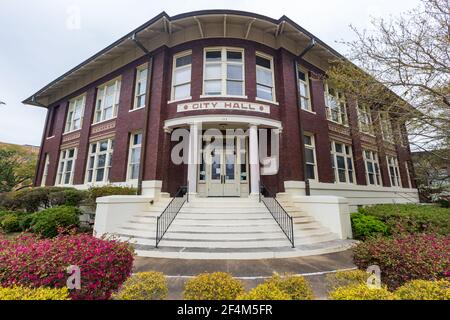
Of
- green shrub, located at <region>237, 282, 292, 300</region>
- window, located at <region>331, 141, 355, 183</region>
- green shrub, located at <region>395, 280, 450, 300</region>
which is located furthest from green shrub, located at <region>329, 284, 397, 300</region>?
window, located at <region>331, 141, 355, 183</region>

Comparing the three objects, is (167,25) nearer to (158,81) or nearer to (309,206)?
(158,81)

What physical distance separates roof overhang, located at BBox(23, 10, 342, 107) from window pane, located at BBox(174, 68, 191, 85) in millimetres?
1564

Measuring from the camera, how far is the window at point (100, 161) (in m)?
12.4

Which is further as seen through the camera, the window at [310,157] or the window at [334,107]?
the window at [334,107]

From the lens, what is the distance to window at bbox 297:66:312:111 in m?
12.0

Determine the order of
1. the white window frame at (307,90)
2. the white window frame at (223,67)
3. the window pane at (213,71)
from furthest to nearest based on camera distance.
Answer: the white window frame at (307,90), the window pane at (213,71), the white window frame at (223,67)

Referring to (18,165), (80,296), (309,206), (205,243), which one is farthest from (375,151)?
(18,165)

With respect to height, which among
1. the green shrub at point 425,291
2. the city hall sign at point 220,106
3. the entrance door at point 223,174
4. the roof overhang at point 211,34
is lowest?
the green shrub at point 425,291

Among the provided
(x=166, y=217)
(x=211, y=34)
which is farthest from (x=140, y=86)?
(x=166, y=217)

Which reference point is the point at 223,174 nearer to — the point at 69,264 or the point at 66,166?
the point at 69,264

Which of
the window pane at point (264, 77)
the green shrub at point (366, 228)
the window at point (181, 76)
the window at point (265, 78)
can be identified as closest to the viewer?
the green shrub at point (366, 228)

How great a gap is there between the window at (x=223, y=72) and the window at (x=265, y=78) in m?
0.94

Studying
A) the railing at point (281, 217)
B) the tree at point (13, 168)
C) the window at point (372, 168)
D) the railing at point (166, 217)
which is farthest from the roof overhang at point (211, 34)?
the tree at point (13, 168)

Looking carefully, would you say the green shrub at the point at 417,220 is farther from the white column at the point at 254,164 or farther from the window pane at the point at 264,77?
the window pane at the point at 264,77
